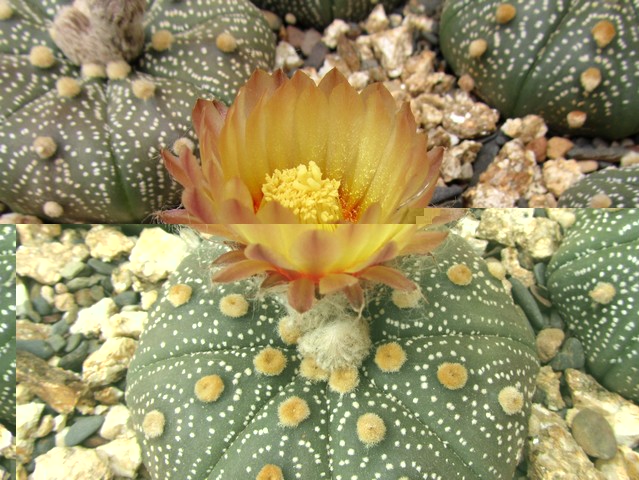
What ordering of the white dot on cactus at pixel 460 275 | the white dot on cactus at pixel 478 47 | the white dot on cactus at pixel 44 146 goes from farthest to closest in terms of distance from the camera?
the white dot on cactus at pixel 478 47 → the white dot on cactus at pixel 44 146 → the white dot on cactus at pixel 460 275

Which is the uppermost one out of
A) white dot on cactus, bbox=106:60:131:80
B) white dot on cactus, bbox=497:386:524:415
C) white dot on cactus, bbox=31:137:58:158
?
white dot on cactus, bbox=106:60:131:80

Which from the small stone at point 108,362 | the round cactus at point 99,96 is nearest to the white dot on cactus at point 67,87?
the round cactus at point 99,96

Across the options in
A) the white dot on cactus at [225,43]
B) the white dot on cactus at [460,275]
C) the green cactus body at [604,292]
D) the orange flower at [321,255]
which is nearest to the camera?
the orange flower at [321,255]

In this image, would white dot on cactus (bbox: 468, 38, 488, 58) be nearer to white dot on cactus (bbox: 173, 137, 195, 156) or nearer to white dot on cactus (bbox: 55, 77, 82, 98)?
white dot on cactus (bbox: 173, 137, 195, 156)

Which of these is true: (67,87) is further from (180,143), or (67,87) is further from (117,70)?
(180,143)

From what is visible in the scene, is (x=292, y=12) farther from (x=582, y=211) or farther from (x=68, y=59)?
(x=582, y=211)

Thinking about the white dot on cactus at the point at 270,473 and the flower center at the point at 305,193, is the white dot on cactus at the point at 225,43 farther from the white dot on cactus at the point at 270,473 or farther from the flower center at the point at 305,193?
the white dot on cactus at the point at 270,473

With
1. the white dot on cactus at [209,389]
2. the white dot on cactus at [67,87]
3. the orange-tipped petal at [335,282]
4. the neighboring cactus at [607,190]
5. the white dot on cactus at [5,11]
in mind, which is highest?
the white dot on cactus at [5,11]

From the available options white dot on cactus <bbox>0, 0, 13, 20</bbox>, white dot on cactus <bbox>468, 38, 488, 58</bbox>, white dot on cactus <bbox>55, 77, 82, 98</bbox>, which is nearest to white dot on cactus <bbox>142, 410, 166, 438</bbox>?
white dot on cactus <bbox>55, 77, 82, 98</bbox>
